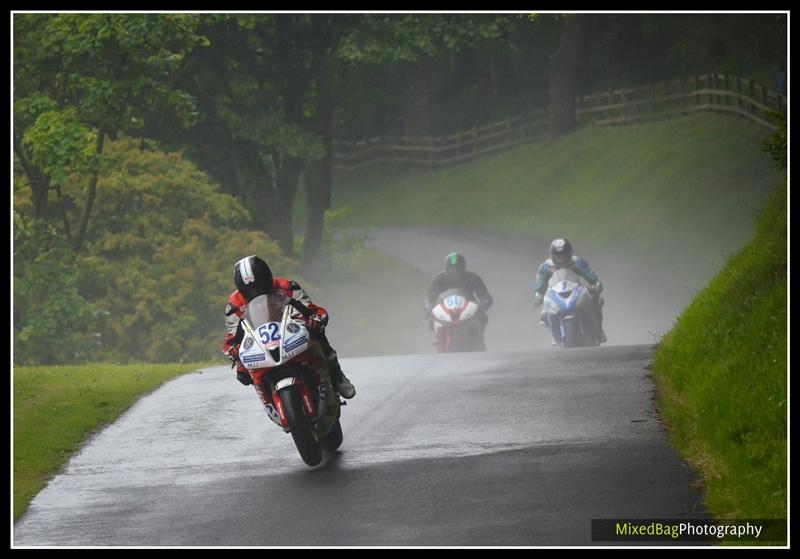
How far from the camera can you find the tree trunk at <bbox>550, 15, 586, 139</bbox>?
46.7 metres

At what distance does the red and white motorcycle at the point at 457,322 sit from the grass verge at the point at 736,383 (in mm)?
7156

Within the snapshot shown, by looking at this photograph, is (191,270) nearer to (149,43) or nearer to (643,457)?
(149,43)

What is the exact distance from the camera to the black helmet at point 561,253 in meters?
23.2

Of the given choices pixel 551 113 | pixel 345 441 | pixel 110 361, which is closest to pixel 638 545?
pixel 345 441

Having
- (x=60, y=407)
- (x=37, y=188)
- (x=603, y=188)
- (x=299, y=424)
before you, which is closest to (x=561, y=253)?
(x=60, y=407)

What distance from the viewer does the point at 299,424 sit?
41.8 ft

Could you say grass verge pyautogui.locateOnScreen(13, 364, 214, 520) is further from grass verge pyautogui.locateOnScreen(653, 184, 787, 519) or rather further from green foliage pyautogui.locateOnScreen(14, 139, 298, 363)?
green foliage pyautogui.locateOnScreen(14, 139, 298, 363)

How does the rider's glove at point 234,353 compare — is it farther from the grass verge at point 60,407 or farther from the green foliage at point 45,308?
the green foliage at point 45,308

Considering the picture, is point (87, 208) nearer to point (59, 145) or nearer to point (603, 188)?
point (59, 145)

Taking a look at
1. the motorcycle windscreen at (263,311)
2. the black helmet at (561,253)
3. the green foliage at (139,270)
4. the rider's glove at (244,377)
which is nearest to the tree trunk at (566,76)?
the green foliage at (139,270)

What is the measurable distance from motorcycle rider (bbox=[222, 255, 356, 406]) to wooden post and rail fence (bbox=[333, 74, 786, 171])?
2374 centimetres

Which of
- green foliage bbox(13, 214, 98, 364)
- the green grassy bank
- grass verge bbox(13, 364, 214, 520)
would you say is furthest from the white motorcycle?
the green grassy bank

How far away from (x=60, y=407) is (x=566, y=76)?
33.4 meters

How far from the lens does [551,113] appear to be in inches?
1980
